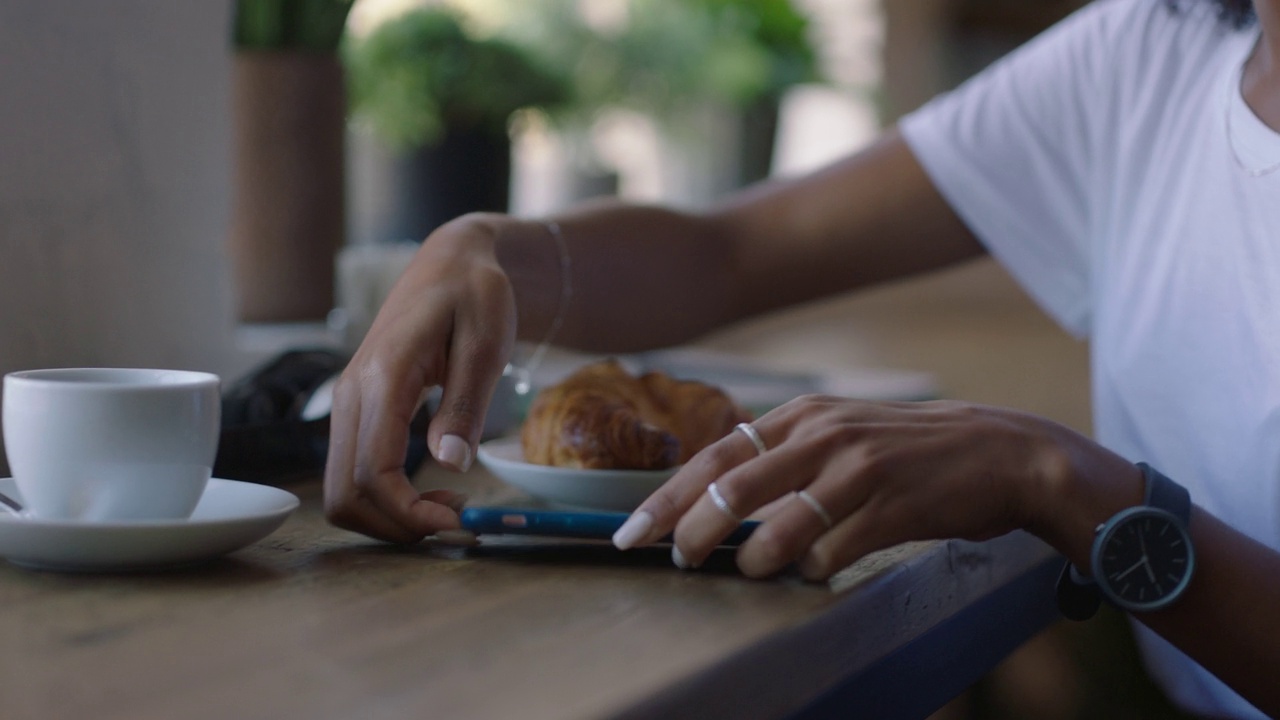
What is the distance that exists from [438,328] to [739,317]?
0.62 meters

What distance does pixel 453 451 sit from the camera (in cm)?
67

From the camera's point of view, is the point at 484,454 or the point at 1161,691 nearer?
the point at 484,454

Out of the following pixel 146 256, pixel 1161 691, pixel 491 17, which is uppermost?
pixel 491 17

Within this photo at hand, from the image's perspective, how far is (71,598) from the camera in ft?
1.85

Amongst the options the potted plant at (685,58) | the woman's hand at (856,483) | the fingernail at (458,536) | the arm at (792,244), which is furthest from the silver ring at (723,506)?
the potted plant at (685,58)

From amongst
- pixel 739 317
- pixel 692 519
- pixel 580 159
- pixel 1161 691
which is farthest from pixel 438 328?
pixel 580 159

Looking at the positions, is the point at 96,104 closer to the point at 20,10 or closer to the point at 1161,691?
the point at 20,10

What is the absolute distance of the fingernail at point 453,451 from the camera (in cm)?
67

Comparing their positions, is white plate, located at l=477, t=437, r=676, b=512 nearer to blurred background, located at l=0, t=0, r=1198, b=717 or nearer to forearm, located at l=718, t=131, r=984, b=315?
blurred background, located at l=0, t=0, r=1198, b=717

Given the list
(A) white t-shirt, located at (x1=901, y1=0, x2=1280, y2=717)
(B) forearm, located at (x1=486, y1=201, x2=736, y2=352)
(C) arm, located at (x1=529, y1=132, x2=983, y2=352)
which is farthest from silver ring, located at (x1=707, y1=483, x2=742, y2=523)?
(C) arm, located at (x1=529, y1=132, x2=983, y2=352)

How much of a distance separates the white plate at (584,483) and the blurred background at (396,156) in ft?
1.27

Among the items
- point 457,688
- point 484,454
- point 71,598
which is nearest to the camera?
point 457,688

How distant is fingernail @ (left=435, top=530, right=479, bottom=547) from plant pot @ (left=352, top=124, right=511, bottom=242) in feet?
3.39

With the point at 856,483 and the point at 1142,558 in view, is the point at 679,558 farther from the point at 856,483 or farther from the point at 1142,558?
the point at 1142,558
